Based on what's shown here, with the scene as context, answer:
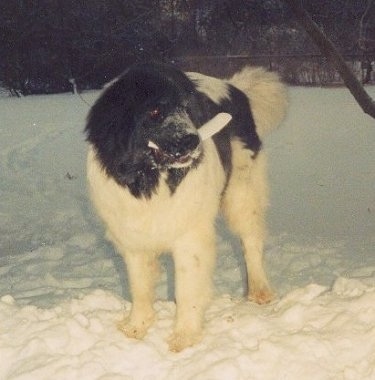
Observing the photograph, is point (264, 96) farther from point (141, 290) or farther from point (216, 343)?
point (216, 343)

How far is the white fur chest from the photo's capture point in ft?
9.46

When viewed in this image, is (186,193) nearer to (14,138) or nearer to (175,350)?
(175,350)

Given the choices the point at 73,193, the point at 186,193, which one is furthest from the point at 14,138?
the point at 186,193

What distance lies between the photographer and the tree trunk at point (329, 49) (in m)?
4.03

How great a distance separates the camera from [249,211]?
12.6ft

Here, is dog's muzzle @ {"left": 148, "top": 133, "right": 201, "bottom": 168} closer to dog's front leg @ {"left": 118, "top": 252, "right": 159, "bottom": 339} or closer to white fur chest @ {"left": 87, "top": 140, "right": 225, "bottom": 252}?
white fur chest @ {"left": 87, "top": 140, "right": 225, "bottom": 252}

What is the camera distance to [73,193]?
6.56 meters

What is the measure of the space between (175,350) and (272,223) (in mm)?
2566

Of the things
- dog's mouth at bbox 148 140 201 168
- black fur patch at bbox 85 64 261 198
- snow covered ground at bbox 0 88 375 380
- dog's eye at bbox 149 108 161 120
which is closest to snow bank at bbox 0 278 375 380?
snow covered ground at bbox 0 88 375 380

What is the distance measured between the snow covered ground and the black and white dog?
22 centimetres

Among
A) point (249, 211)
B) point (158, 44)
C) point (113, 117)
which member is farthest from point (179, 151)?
point (158, 44)

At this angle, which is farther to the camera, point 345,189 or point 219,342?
point 345,189

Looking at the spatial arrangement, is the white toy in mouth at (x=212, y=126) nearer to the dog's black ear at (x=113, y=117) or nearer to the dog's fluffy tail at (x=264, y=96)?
the dog's black ear at (x=113, y=117)

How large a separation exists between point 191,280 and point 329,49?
2.12 m
